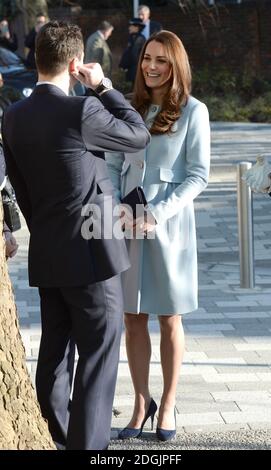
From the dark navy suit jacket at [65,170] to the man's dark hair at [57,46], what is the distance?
0.33 feet

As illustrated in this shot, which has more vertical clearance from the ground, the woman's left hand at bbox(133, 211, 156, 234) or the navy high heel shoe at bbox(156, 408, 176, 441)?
the woman's left hand at bbox(133, 211, 156, 234)

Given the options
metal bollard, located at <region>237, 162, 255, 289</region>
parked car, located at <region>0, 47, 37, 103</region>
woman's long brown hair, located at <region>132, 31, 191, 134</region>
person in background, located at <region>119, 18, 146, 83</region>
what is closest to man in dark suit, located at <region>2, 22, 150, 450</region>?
woman's long brown hair, located at <region>132, 31, 191, 134</region>

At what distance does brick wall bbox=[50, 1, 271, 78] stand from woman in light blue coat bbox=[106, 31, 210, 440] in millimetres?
25263

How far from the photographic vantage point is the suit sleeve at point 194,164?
5.72m

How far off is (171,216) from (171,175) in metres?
0.22

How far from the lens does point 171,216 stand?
18.8 ft

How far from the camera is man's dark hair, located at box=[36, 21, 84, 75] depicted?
4.89 meters

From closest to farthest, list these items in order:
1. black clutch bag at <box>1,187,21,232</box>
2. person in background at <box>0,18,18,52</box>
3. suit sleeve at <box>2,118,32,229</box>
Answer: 1. suit sleeve at <box>2,118,32,229</box>
2. black clutch bag at <box>1,187,21,232</box>
3. person in background at <box>0,18,18,52</box>

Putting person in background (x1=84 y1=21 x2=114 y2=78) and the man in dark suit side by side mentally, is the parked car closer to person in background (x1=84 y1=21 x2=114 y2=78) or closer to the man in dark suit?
person in background (x1=84 y1=21 x2=114 y2=78)

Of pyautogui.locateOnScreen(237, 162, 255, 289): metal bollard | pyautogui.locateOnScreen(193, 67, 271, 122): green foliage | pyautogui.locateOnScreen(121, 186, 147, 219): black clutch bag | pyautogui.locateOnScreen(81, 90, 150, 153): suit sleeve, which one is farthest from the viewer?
pyautogui.locateOnScreen(193, 67, 271, 122): green foliage

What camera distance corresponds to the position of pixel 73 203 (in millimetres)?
4930
